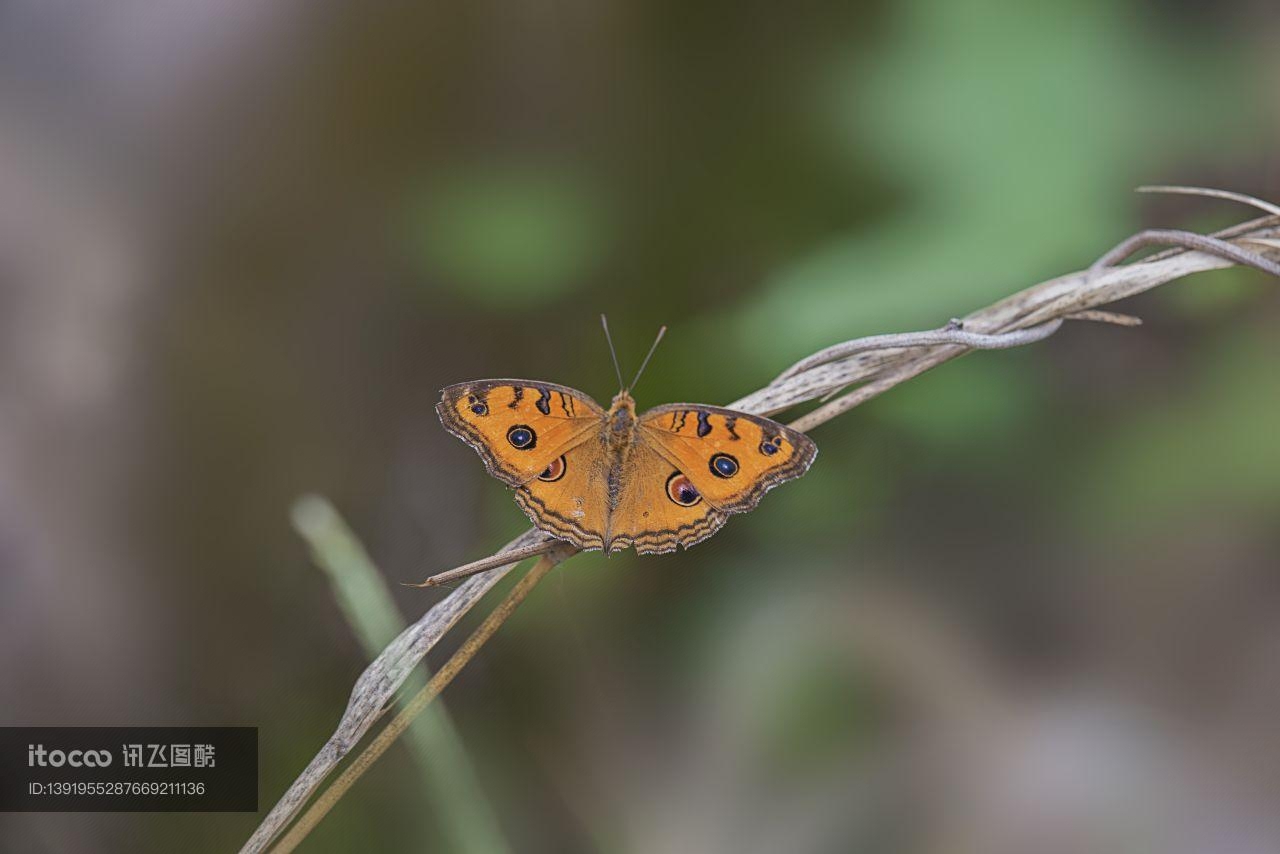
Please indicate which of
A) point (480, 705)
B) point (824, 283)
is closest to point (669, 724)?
point (480, 705)

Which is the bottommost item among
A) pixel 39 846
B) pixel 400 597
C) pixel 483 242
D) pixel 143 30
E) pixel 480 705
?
pixel 39 846

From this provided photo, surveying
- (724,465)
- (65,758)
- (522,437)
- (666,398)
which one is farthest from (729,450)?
(65,758)

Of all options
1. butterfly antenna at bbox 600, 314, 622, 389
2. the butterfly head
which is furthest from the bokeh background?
the butterfly head

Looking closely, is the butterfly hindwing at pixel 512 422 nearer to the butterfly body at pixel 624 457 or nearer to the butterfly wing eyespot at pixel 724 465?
the butterfly body at pixel 624 457

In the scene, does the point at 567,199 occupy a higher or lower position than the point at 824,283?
higher

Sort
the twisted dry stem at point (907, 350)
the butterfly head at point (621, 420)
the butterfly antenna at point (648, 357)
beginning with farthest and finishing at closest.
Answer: the butterfly antenna at point (648, 357)
the butterfly head at point (621, 420)
the twisted dry stem at point (907, 350)

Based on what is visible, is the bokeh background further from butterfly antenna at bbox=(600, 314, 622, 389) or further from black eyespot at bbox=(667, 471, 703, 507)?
black eyespot at bbox=(667, 471, 703, 507)

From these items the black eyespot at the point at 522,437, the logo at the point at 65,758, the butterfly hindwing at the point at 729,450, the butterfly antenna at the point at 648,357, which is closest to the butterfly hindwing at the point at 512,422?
the black eyespot at the point at 522,437

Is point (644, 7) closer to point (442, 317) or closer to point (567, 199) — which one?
point (567, 199)
